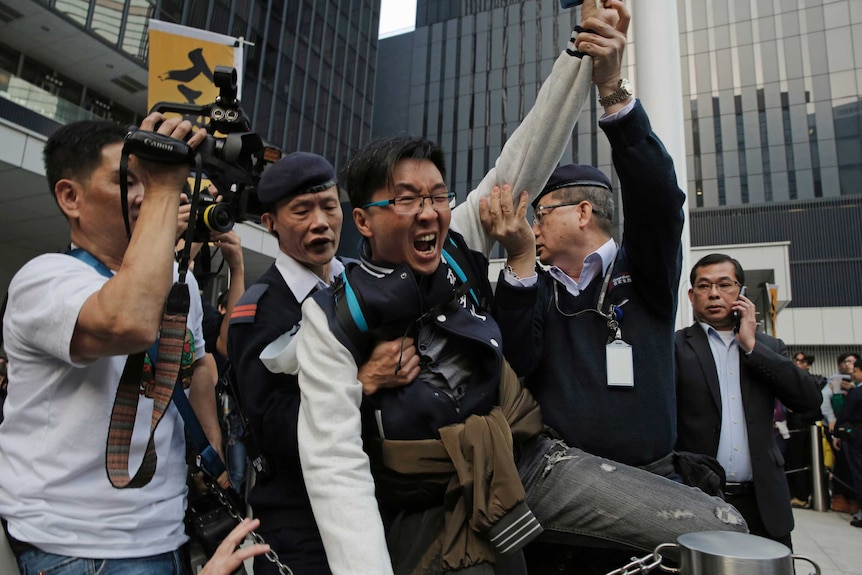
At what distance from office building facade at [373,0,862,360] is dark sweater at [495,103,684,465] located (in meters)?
32.5

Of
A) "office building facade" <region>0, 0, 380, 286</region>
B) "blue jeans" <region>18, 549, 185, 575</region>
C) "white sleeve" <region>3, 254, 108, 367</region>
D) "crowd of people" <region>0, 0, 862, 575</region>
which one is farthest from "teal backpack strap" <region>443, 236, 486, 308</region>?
"office building facade" <region>0, 0, 380, 286</region>

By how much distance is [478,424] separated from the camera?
1.38 meters

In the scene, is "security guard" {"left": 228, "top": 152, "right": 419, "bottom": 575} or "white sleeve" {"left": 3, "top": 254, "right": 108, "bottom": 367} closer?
"white sleeve" {"left": 3, "top": 254, "right": 108, "bottom": 367}

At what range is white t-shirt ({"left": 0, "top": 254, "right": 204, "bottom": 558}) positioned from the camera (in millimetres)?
1441

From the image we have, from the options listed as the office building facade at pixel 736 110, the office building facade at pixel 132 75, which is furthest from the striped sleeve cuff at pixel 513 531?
the office building facade at pixel 736 110

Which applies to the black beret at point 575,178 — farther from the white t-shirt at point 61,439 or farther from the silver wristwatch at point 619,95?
the white t-shirt at point 61,439

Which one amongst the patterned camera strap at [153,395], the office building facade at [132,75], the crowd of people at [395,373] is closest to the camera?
the crowd of people at [395,373]

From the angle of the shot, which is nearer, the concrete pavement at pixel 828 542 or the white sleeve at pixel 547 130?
the white sleeve at pixel 547 130

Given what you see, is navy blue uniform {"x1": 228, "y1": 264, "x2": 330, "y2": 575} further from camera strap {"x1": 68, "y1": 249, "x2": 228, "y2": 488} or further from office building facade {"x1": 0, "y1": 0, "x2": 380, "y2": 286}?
office building facade {"x1": 0, "y1": 0, "x2": 380, "y2": 286}

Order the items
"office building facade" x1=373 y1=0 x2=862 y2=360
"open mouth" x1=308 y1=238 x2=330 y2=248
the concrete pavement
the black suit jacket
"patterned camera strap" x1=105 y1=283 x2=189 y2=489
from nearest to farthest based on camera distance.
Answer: "patterned camera strap" x1=105 y1=283 x2=189 y2=489 → "open mouth" x1=308 y1=238 x2=330 y2=248 → the black suit jacket → the concrete pavement → "office building facade" x1=373 y1=0 x2=862 y2=360

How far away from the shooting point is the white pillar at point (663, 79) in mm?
5617

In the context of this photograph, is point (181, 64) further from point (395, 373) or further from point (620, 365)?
point (620, 365)

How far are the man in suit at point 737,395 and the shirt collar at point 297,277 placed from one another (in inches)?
85.3

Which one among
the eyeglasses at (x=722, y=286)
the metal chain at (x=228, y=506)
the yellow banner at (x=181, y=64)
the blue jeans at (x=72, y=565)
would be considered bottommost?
the blue jeans at (x=72, y=565)
